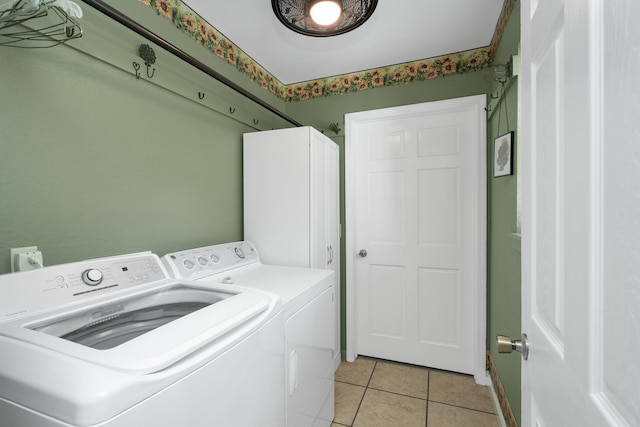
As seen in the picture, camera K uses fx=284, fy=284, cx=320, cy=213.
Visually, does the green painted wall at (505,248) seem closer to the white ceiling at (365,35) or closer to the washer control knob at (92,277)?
the white ceiling at (365,35)

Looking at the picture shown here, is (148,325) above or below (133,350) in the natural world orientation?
below

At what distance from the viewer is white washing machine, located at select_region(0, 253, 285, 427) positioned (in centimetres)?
54

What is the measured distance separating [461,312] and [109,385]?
2362 millimetres

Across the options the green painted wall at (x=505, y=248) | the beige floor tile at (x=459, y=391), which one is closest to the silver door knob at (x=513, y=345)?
the green painted wall at (x=505, y=248)

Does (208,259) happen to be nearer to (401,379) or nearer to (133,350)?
(133,350)

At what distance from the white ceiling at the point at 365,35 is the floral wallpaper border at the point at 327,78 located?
0.16ft

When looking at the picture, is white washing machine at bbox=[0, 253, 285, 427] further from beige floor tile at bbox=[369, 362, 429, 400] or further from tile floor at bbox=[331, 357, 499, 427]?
beige floor tile at bbox=[369, 362, 429, 400]

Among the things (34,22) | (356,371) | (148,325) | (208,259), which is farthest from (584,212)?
(356,371)

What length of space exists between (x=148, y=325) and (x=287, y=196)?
1.18m

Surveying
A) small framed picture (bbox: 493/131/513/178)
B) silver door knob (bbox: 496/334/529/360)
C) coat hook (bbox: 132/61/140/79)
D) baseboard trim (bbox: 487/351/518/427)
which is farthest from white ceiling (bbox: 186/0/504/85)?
baseboard trim (bbox: 487/351/518/427)

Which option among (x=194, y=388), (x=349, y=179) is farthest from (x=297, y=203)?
(x=194, y=388)

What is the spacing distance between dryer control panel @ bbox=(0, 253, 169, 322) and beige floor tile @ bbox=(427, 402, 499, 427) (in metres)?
1.86

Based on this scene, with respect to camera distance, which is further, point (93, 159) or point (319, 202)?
point (319, 202)

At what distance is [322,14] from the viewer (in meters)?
1.45
